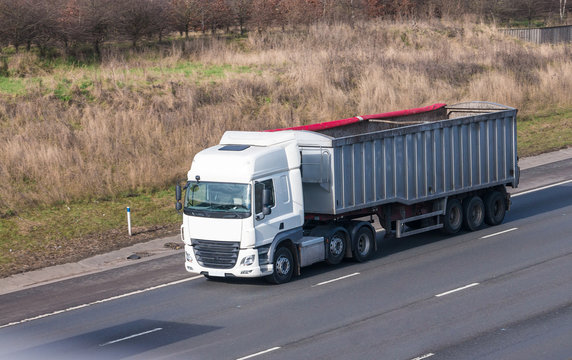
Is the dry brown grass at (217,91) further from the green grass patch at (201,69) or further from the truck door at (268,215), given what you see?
the truck door at (268,215)

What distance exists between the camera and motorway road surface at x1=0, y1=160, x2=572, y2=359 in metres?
12.6

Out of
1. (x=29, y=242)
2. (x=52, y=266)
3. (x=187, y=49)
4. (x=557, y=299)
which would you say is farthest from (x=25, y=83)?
(x=557, y=299)

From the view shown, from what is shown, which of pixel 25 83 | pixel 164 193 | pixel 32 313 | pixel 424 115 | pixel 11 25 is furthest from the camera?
pixel 11 25

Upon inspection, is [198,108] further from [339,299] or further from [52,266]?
Result: [339,299]

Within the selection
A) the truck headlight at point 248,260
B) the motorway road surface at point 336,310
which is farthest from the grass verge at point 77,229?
the truck headlight at point 248,260

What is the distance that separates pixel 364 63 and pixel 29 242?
24.2 metres

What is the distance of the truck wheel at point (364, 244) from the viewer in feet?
59.8

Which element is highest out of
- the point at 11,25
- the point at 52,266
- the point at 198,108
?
the point at 11,25

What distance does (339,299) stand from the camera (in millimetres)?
15352

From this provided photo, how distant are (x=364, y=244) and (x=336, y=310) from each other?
399 cm

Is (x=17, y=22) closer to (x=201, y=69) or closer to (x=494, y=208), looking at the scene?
(x=201, y=69)

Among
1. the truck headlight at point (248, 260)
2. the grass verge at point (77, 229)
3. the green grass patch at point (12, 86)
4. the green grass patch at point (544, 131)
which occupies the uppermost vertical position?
the green grass patch at point (12, 86)

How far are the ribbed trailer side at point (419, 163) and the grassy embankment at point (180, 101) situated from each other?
7193mm

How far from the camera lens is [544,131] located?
36.2 metres
